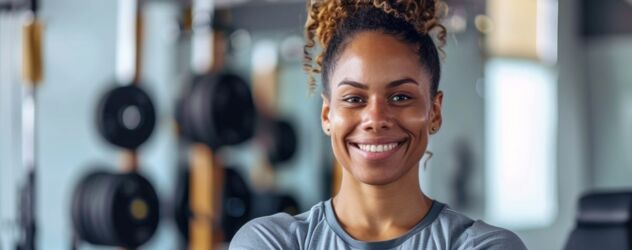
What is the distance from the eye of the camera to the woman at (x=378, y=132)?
101 centimetres

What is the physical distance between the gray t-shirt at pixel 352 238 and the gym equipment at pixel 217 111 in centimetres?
369

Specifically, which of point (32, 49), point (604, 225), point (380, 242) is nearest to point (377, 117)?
point (380, 242)

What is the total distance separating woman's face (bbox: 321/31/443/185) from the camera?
3.31 ft

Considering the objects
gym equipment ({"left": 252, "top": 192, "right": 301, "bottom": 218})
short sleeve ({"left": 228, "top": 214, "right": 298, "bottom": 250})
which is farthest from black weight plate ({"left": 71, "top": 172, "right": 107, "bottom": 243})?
short sleeve ({"left": 228, "top": 214, "right": 298, "bottom": 250})

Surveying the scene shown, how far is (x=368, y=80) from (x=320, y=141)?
5.72 meters

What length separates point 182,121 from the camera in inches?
194

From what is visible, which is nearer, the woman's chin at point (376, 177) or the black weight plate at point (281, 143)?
the woman's chin at point (376, 177)

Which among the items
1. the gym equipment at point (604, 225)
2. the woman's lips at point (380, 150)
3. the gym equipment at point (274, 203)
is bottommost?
the gym equipment at point (274, 203)

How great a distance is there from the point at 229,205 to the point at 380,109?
4.39 metres

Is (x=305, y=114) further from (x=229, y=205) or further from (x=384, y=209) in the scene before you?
(x=384, y=209)

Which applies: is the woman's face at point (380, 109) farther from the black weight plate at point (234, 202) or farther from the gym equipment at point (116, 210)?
the black weight plate at point (234, 202)

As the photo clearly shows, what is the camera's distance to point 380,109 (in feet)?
3.30

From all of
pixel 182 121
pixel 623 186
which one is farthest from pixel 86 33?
pixel 623 186

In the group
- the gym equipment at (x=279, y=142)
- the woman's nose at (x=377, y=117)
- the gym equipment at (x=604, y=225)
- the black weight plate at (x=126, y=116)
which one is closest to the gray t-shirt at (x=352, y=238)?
the woman's nose at (x=377, y=117)
